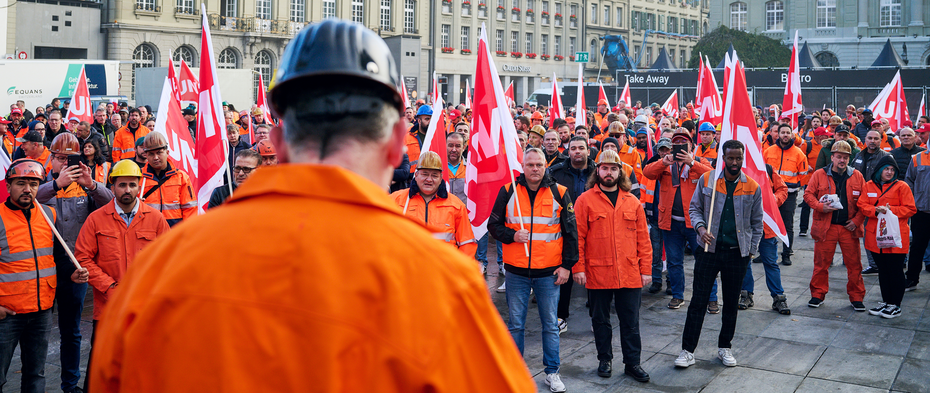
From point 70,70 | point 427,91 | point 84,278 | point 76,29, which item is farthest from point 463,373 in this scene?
point 427,91

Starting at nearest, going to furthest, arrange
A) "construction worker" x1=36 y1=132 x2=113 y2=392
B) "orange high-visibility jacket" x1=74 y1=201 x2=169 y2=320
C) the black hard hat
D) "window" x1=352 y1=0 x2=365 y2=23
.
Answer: the black hard hat → "orange high-visibility jacket" x1=74 y1=201 x2=169 y2=320 → "construction worker" x1=36 y1=132 x2=113 y2=392 → "window" x1=352 y1=0 x2=365 y2=23

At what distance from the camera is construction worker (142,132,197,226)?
6.36 metres

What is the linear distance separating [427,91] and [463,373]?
170ft

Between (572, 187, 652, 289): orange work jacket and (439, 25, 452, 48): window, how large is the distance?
5207 centimetres

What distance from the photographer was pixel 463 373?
3.83ft

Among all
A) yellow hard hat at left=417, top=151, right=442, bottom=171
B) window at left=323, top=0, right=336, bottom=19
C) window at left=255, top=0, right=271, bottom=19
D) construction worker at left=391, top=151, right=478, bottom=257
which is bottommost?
construction worker at left=391, top=151, right=478, bottom=257

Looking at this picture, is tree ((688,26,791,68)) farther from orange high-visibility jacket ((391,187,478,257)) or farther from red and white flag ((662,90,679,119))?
orange high-visibility jacket ((391,187,478,257))

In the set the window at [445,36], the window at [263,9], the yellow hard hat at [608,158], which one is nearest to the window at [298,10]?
the window at [263,9]

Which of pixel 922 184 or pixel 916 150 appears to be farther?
pixel 916 150

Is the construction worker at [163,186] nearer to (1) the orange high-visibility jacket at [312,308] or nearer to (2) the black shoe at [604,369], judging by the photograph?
(2) the black shoe at [604,369]

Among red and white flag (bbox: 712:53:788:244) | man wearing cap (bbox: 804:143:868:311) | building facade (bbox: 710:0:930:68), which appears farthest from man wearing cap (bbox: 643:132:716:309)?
building facade (bbox: 710:0:930:68)

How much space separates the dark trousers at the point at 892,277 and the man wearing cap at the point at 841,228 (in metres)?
0.22

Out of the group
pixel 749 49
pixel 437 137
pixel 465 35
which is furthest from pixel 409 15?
pixel 437 137

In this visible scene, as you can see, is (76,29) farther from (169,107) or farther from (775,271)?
(775,271)
